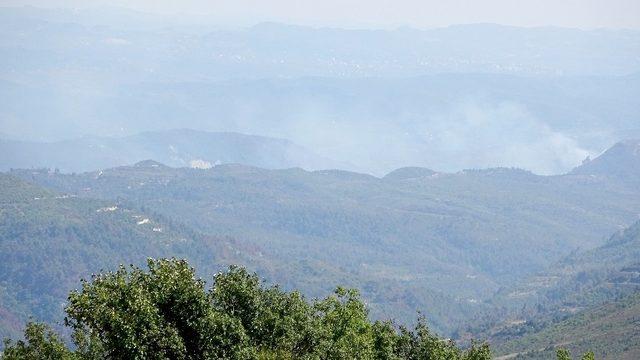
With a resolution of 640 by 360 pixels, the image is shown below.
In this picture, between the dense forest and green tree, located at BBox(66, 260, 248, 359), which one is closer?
green tree, located at BBox(66, 260, 248, 359)

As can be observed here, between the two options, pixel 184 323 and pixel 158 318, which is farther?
pixel 184 323

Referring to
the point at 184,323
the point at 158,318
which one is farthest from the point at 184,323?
the point at 158,318

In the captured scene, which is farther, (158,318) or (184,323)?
(184,323)

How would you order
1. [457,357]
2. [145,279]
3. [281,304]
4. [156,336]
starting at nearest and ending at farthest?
[156,336], [145,279], [281,304], [457,357]

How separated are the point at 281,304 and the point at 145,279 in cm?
1007

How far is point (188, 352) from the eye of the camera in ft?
165

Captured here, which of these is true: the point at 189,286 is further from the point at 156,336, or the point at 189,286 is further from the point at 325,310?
the point at 325,310

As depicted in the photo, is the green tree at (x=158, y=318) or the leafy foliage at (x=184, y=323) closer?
the green tree at (x=158, y=318)

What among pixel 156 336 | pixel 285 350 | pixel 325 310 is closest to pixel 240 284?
pixel 285 350

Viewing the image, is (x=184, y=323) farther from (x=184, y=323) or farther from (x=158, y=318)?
(x=158, y=318)

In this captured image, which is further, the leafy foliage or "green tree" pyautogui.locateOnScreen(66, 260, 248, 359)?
the leafy foliage

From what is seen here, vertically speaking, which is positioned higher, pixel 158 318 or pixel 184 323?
pixel 158 318

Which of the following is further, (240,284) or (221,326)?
(240,284)

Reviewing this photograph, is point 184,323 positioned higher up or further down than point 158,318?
further down
